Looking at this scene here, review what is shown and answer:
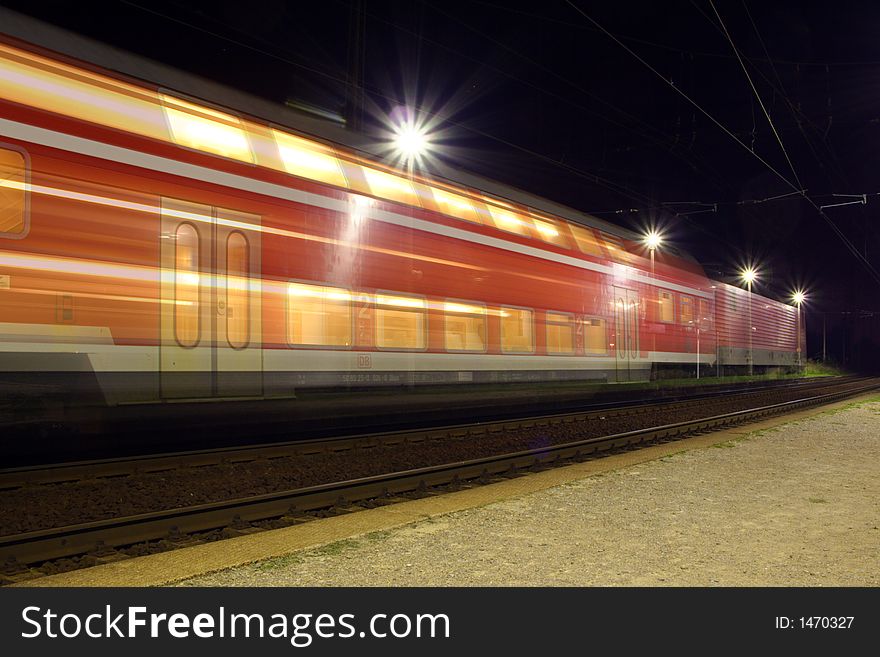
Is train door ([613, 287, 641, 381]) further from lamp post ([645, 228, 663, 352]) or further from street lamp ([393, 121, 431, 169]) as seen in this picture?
street lamp ([393, 121, 431, 169])

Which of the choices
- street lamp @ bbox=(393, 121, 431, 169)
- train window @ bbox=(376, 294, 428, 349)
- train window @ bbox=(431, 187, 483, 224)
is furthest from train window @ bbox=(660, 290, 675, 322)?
train window @ bbox=(376, 294, 428, 349)

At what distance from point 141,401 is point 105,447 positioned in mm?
2800

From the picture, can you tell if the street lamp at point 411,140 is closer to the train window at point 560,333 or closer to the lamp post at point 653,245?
the train window at point 560,333

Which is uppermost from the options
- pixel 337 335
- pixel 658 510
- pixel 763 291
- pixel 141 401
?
pixel 763 291

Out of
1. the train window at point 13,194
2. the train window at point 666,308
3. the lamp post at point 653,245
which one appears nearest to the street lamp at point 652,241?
the lamp post at point 653,245

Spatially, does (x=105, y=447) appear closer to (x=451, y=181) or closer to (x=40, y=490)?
(x=40, y=490)

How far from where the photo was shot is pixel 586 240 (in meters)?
15.4

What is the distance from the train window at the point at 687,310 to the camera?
19375 millimetres

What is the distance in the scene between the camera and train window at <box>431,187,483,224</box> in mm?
11352

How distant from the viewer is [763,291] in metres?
33.4

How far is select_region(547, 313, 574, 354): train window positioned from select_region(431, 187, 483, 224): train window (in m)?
2.67

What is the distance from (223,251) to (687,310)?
1489 centimetres

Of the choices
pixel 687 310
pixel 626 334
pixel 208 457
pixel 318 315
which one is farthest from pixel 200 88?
pixel 687 310

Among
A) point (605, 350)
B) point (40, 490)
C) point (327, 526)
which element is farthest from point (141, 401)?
point (605, 350)
